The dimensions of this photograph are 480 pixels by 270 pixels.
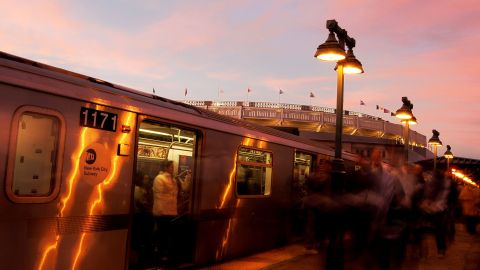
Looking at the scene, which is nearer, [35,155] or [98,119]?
[35,155]

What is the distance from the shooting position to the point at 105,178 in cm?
562

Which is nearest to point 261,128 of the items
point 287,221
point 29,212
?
point 287,221

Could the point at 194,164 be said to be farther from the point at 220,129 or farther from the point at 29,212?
the point at 29,212

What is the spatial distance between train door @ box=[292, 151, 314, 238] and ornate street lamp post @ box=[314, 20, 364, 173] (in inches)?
107

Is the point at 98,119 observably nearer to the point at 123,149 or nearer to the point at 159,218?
the point at 123,149

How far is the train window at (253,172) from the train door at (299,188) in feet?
4.90

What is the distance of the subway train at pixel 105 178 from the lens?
466cm

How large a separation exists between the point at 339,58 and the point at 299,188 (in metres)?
4.44

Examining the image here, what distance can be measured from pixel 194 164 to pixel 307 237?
4414 millimetres

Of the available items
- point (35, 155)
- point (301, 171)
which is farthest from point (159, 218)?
point (301, 171)

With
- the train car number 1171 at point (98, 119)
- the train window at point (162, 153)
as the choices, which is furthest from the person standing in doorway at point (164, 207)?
the train car number 1171 at point (98, 119)

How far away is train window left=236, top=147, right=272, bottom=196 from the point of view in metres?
8.78

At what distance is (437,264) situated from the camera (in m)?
9.93

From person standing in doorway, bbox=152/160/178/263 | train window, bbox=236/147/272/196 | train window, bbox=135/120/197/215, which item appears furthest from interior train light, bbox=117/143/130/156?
train window, bbox=236/147/272/196
